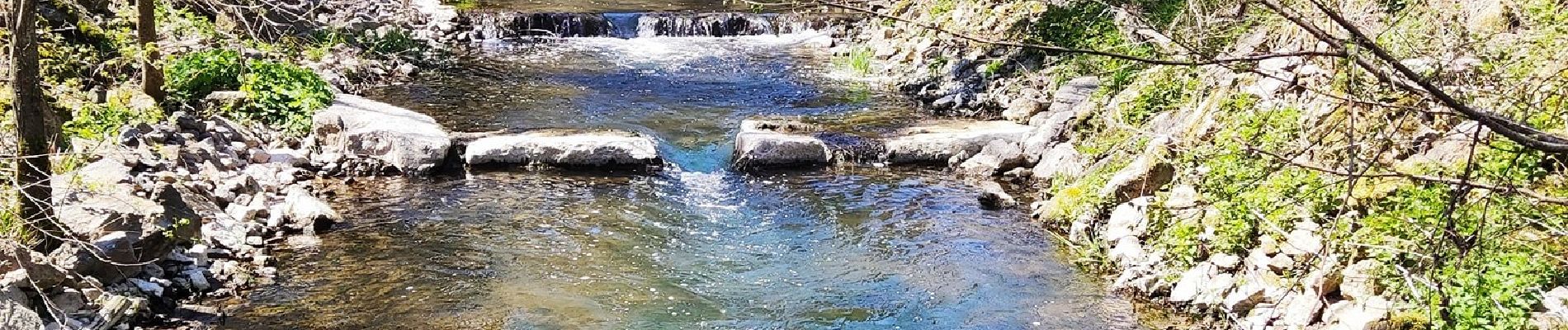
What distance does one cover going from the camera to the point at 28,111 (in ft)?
21.1

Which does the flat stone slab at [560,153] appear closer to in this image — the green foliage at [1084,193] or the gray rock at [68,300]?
the green foliage at [1084,193]

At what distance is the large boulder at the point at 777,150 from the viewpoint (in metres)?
11.7

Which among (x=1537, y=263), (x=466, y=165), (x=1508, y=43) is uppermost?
(x=1508, y=43)

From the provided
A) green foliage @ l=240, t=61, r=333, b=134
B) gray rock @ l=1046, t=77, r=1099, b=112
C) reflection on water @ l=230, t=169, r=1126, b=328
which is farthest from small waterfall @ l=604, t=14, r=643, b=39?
reflection on water @ l=230, t=169, r=1126, b=328

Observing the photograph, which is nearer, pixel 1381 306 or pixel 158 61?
pixel 1381 306

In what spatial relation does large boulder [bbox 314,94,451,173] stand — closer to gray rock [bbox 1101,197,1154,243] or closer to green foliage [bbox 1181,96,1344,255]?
gray rock [bbox 1101,197,1154,243]

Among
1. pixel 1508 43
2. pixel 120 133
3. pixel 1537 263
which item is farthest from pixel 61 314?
pixel 1508 43

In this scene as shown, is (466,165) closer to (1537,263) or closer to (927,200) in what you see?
(927,200)

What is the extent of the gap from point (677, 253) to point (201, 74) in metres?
6.14

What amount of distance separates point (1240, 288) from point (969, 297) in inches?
65.0

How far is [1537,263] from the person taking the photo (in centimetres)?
632

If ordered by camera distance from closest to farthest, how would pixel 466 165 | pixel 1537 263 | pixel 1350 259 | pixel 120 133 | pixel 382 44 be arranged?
pixel 1537 263 → pixel 1350 259 → pixel 120 133 → pixel 466 165 → pixel 382 44

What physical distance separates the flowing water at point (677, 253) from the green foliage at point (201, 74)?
6.69 ft

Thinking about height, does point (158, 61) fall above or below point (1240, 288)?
above
